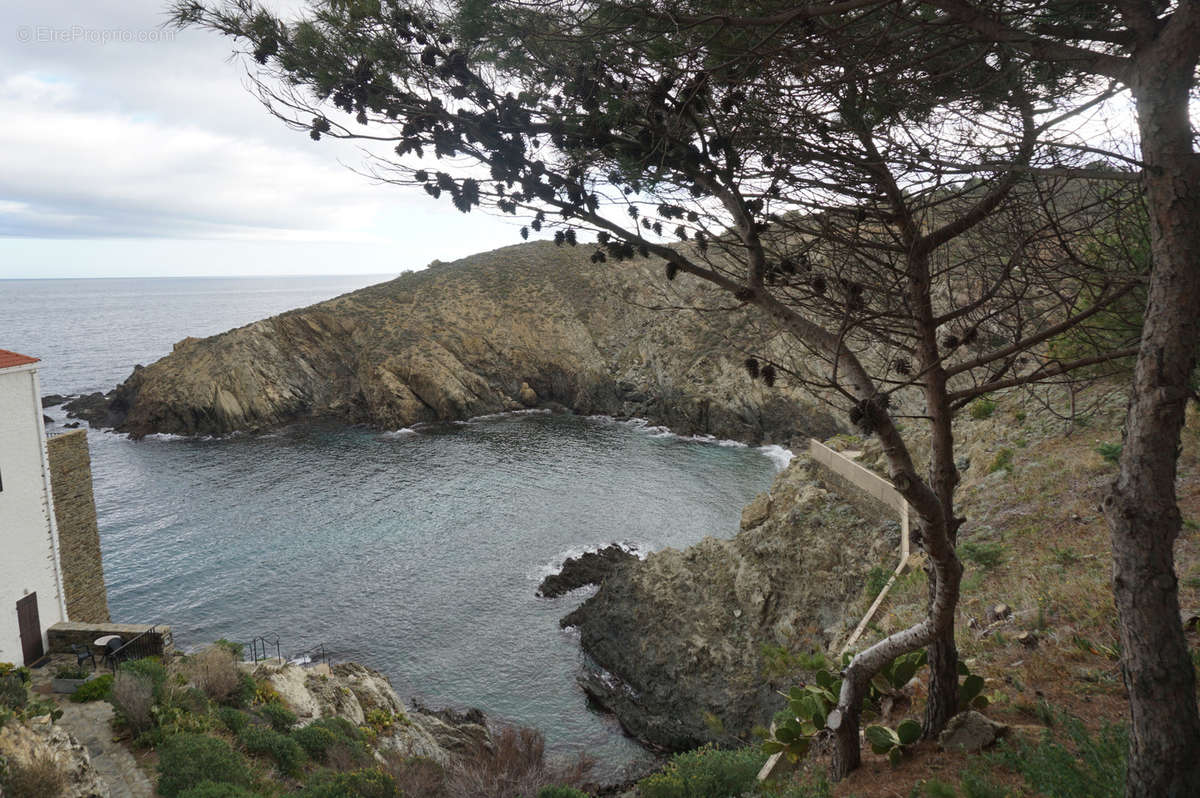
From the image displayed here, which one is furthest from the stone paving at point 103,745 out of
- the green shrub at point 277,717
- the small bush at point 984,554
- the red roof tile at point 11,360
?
the small bush at point 984,554

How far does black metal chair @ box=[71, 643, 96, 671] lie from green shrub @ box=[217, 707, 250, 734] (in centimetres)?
468

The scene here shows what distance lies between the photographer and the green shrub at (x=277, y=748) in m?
12.2

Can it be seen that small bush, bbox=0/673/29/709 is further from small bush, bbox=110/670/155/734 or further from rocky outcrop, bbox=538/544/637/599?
rocky outcrop, bbox=538/544/637/599

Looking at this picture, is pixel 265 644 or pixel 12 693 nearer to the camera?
pixel 12 693

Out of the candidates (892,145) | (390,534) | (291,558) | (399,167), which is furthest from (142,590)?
(892,145)

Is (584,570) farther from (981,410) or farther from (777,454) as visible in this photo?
(777,454)

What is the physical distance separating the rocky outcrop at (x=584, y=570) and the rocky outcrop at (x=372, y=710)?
322 inches

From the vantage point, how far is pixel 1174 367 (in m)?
3.58

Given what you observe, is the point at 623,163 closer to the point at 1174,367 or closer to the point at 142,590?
the point at 1174,367

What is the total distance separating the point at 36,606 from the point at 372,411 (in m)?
41.2

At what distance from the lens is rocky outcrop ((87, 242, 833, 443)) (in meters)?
53.6

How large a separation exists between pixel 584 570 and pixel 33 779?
69.6 feet

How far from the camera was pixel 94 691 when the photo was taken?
13.8 meters

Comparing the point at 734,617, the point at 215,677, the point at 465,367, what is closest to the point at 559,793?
the point at 215,677
